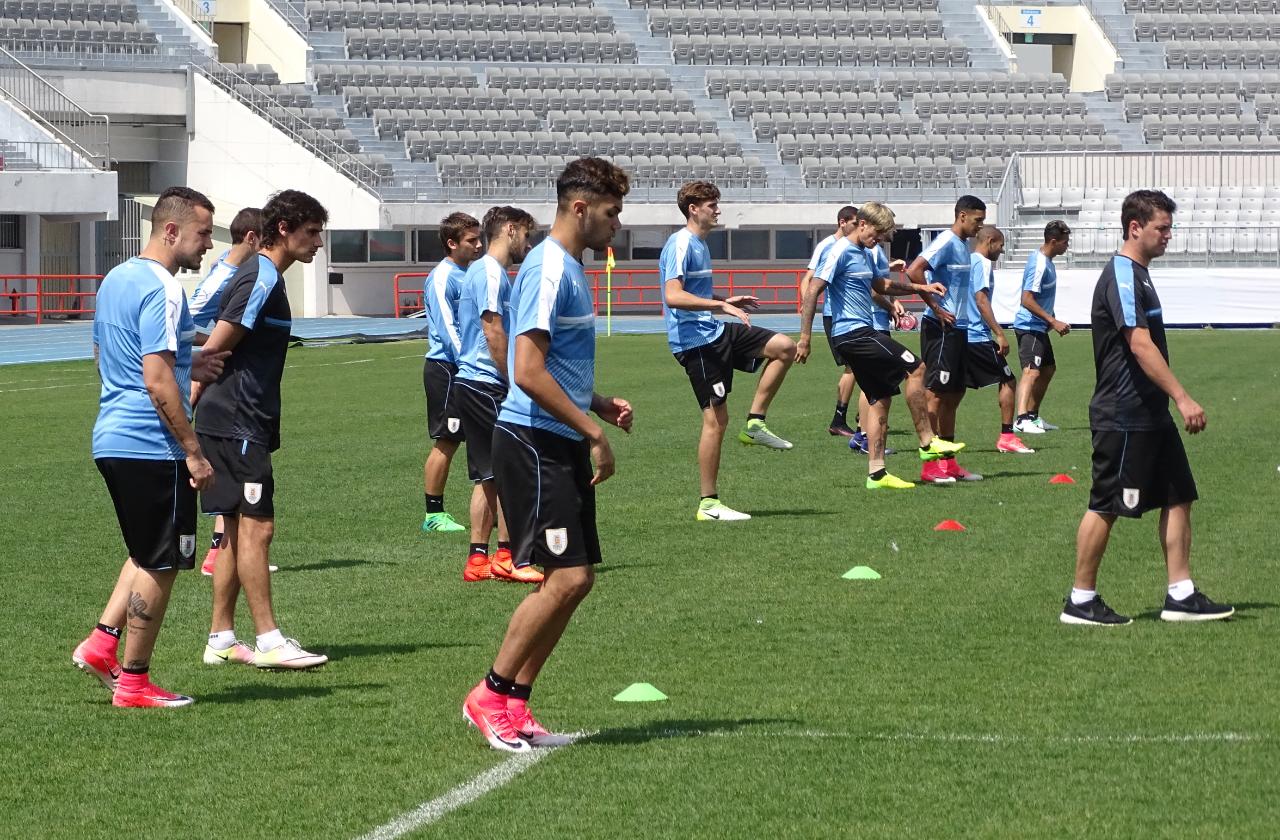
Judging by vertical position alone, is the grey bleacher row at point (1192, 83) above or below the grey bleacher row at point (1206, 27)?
below

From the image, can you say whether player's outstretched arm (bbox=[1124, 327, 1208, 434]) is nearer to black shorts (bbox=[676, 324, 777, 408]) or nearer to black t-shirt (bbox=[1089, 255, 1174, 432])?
black t-shirt (bbox=[1089, 255, 1174, 432])

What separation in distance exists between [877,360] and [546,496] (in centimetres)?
741

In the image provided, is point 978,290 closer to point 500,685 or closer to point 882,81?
point 500,685

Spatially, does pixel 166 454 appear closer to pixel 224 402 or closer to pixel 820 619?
pixel 224 402

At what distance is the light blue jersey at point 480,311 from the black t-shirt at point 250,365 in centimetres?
175

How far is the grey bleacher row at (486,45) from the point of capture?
45656 millimetres

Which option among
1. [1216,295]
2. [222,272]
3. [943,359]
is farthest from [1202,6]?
[222,272]

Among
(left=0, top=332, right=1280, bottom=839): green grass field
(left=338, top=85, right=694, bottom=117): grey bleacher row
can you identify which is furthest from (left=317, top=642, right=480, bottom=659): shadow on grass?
(left=338, top=85, right=694, bottom=117): grey bleacher row

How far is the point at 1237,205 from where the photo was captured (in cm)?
4141

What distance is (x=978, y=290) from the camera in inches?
626

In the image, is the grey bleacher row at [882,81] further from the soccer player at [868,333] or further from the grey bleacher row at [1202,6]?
the soccer player at [868,333]

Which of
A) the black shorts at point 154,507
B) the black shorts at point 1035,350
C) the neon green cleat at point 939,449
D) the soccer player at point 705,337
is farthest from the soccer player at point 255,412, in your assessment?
the black shorts at point 1035,350

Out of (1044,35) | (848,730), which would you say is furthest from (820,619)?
(1044,35)

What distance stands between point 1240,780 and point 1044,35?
164 feet
